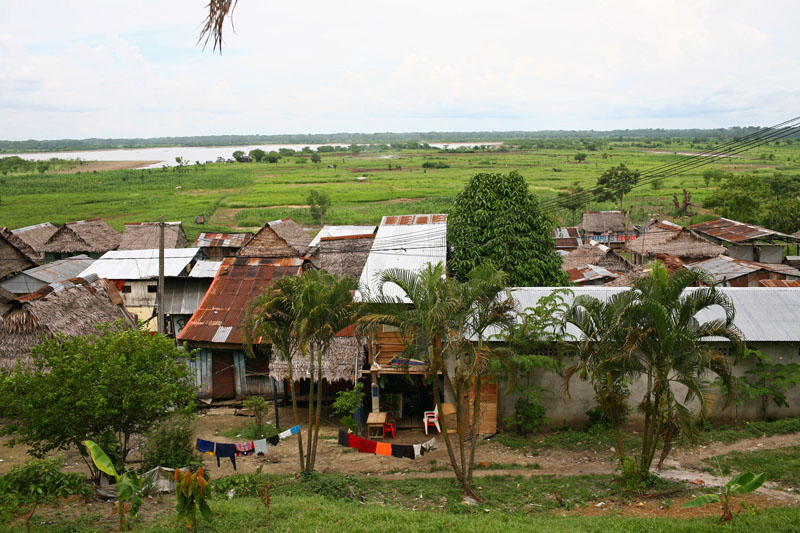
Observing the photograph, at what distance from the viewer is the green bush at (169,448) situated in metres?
10.2

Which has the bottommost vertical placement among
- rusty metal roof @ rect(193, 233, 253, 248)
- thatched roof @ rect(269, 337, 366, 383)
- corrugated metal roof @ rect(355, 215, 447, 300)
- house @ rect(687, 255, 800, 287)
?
thatched roof @ rect(269, 337, 366, 383)

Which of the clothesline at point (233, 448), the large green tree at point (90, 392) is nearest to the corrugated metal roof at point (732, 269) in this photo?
the clothesline at point (233, 448)

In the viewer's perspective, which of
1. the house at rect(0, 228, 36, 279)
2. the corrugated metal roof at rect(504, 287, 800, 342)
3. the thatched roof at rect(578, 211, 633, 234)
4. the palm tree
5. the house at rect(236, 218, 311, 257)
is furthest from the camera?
the thatched roof at rect(578, 211, 633, 234)

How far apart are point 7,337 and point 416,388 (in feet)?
31.9

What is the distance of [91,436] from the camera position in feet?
31.4

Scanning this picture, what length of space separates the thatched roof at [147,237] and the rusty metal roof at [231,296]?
15.0m

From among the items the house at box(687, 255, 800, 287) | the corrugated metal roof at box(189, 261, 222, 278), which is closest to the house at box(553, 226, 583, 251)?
the house at box(687, 255, 800, 287)

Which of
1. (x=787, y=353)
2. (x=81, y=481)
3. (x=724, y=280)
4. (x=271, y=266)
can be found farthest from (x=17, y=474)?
(x=724, y=280)

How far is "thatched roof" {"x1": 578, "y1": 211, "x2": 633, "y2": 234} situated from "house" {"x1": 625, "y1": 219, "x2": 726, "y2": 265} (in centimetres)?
687

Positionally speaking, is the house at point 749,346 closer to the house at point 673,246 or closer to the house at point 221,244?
the house at point 673,246

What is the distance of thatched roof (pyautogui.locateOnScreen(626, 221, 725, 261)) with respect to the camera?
28234mm

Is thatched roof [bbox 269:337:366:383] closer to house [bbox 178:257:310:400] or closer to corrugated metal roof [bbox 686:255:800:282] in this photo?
house [bbox 178:257:310:400]

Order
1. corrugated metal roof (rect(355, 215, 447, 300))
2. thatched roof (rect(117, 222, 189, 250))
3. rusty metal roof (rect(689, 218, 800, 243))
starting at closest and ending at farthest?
corrugated metal roof (rect(355, 215, 447, 300)), rusty metal roof (rect(689, 218, 800, 243)), thatched roof (rect(117, 222, 189, 250))

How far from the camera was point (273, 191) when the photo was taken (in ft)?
237
